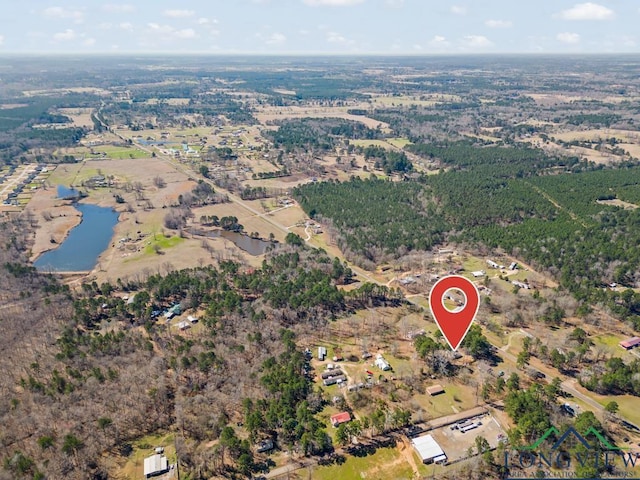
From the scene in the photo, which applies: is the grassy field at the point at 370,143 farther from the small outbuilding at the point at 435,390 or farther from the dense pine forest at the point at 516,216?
the small outbuilding at the point at 435,390

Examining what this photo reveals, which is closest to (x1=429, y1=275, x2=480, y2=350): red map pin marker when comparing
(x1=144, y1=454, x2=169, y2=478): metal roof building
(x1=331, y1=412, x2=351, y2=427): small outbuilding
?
(x1=331, y1=412, x2=351, y2=427): small outbuilding

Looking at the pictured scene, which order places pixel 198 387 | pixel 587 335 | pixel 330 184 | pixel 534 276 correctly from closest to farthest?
pixel 198 387, pixel 587 335, pixel 534 276, pixel 330 184

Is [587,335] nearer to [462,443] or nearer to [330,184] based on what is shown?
[462,443]

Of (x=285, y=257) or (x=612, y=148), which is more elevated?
(x=612, y=148)

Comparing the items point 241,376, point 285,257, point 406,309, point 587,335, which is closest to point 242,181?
point 285,257

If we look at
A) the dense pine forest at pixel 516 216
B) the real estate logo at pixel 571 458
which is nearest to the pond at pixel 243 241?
the dense pine forest at pixel 516 216

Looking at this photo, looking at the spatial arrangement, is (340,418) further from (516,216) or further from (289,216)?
(516,216)

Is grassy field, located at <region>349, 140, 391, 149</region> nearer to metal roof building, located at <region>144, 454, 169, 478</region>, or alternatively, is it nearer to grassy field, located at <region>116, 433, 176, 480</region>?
grassy field, located at <region>116, 433, 176, 480</region>
